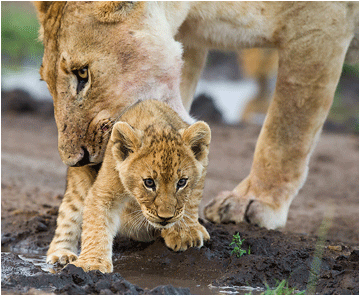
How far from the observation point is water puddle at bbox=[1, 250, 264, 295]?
3.02 m

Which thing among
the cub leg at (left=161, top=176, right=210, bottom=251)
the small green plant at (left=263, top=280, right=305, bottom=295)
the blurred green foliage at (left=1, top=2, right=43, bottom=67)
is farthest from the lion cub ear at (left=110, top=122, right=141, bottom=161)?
the blurred green foliage at (left=1, top=2, right=43, bottom=67)

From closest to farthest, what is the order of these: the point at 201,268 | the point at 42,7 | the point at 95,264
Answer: the point at 95,264 < the point at 201,268 < the point at 42,7

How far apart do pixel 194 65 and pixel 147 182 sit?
2.06 metres

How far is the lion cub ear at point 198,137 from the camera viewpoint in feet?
10.7

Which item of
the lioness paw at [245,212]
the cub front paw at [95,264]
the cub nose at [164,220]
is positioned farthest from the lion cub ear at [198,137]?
the lioness paw at [245,212]

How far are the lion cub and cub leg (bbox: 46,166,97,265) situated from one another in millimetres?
314

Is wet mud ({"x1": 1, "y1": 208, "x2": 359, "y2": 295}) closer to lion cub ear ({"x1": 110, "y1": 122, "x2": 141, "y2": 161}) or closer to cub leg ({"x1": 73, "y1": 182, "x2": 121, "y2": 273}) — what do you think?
cub leg ({"x1": 73, "y1": 182, "x2": 121, "y2": 273})

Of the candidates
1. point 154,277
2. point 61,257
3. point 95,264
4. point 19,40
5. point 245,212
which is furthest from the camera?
point 19,40

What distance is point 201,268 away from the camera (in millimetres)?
3373

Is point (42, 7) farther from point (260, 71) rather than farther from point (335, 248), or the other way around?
point (260, 71)

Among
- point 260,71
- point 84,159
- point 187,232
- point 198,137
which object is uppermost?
point 260,71

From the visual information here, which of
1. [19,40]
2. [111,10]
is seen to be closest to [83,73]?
[111,10]

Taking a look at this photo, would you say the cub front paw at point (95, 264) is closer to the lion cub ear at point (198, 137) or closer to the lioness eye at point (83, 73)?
the lion cub ear at point (198, 137)

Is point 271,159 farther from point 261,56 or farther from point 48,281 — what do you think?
point 261,56
